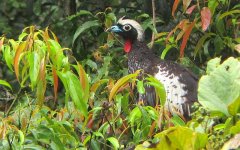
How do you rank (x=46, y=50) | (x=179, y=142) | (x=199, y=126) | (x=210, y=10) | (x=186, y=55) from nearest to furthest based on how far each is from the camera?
1. (x=179, y=142)
2. (x=199, y=126)
3. (x=46, y=50)
4. (x=210, y=10)
5. (x=186, y=55)

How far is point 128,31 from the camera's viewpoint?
6.73 metres

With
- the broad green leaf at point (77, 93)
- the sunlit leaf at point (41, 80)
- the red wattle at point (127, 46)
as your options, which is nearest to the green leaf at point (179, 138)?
the broad green leaf at point (77, 93)

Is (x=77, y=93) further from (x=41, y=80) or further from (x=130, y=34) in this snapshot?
(x=130, y=34)

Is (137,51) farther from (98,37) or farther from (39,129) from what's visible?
(39,129)

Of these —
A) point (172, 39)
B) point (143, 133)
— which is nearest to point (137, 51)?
point (172, 39)

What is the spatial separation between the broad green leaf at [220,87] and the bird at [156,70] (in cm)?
379

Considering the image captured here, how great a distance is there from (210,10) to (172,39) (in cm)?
103

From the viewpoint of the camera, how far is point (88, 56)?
19.9 ft

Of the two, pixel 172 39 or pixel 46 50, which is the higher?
pixel 46 50

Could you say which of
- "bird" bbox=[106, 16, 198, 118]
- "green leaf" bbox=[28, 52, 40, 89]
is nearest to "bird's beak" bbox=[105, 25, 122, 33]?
"bird" bbox=[106, 16, 198, 118]

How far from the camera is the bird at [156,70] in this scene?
5945 mm

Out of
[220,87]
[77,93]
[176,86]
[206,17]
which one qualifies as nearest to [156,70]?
[176,86]

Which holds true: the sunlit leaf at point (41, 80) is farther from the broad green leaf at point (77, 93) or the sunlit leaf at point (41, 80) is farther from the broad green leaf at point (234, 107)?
the broad green leaf at point (234, 107)

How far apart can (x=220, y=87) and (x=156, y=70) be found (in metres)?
4.50
